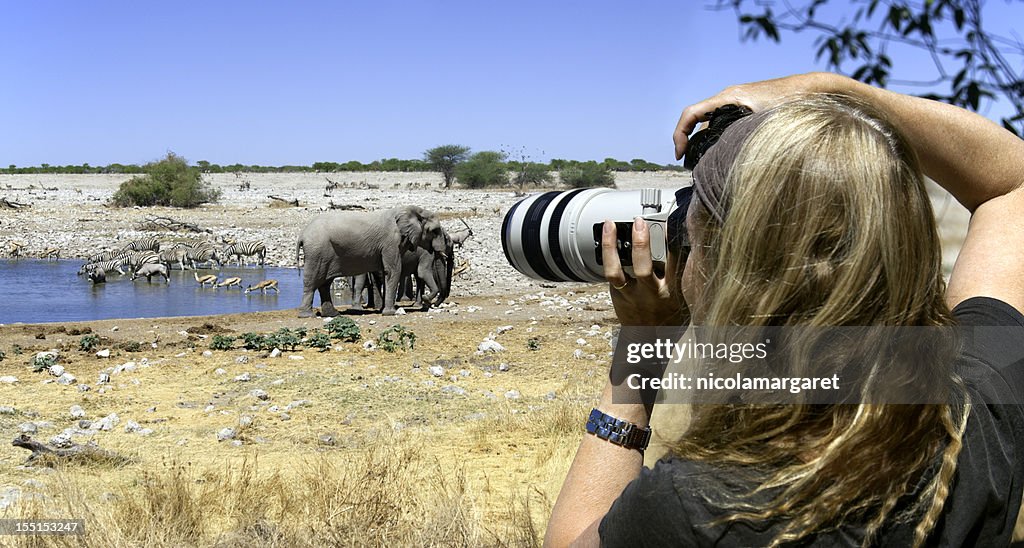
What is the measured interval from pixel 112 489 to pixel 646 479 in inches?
168

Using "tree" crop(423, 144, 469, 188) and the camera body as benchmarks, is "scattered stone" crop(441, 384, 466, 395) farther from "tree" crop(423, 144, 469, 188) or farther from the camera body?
"tree" crop(423, 144, 469, 188)

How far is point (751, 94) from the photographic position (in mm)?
1773

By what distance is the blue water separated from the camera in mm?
16984

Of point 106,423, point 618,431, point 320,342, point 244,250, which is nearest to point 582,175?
point 244,250

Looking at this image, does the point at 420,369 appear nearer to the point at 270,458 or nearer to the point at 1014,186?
the point at 270,458

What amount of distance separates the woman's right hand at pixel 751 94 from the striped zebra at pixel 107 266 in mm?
21873

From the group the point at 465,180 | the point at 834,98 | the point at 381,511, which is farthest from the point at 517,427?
the point at 465,180

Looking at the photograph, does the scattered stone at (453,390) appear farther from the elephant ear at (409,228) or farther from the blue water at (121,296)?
the blue water at (121,296)

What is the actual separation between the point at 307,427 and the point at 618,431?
16.8 feet

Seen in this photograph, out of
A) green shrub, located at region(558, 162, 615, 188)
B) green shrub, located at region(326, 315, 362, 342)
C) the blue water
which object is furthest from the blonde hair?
green shrub, located at region(558, 162, 615, 188)

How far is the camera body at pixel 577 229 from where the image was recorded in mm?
1848

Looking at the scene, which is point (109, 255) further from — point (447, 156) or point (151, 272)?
point (447, 156)

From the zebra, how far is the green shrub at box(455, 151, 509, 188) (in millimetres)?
30374

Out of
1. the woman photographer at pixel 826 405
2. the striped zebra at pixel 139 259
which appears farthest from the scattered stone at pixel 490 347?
the striped zebra at pixel 139 259
